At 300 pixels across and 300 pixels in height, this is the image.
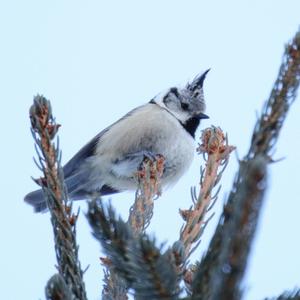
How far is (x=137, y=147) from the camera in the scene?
152 inches

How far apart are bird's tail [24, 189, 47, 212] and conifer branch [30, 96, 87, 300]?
189 cm

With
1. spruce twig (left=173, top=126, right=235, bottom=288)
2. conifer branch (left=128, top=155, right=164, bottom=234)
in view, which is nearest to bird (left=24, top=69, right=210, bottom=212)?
conifer branch (left=128, top=155, right=164, bottom=234)

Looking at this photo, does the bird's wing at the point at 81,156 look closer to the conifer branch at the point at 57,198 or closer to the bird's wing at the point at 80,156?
the bird's wing at the point at 80,156

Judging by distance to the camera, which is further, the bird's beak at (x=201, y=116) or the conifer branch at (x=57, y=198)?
the bird's beak at (x=201, y=116)

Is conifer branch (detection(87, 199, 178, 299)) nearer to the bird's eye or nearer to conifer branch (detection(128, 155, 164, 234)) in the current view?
conifer branch (detection(128, 155, 164, 234))

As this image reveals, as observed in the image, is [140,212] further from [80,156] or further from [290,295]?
[80,156]

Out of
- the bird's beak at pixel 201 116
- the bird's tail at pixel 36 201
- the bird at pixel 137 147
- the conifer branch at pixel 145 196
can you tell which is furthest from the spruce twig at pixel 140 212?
the bird's beak at pixel 201 116

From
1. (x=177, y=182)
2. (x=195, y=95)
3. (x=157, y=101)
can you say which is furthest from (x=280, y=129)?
(x=157, y=101)

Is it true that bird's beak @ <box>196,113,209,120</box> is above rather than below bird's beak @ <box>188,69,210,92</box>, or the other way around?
below

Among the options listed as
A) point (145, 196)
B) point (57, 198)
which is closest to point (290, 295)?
point (57, 198)

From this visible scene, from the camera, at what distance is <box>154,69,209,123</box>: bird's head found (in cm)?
420

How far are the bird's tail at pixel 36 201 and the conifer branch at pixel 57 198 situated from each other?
189cm

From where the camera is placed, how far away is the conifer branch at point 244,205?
1.91 feet

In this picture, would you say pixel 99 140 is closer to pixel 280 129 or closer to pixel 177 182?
pixel 177 182
